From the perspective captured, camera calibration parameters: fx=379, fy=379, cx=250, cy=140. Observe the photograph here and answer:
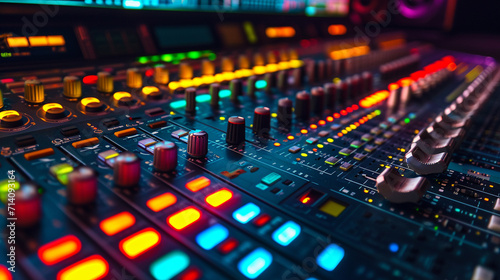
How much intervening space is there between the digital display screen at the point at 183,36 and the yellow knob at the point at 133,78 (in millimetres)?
388

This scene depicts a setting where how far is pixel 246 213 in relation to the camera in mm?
745

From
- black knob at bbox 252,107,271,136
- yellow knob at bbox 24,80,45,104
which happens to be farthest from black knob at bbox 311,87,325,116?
yellow knob at bbox 24,80,45,104

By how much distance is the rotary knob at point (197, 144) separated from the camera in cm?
93

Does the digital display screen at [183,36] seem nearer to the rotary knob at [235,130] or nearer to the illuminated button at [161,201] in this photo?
the rotary knob at [235,130]

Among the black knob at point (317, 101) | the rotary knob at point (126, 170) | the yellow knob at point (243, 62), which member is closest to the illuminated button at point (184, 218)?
→ the rotary knob at point (126, 170)

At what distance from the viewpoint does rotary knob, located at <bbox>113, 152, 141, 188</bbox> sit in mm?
756

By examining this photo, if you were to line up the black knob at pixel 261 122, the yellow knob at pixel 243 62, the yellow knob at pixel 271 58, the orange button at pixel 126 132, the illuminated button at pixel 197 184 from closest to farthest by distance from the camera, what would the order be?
the illuminated button at pixel 197 184
the orange button at pixel 126 132
the black knob at pixel 261 122
the yellow knob at pixel 243 62
the yellow knob at pixel 271 58

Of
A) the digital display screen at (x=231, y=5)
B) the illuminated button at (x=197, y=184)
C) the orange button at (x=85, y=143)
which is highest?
the digital display screen at (x=231, y=5)

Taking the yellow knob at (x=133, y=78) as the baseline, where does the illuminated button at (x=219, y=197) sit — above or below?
below

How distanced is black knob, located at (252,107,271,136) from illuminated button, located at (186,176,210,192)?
368mm

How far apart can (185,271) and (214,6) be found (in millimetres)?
1723

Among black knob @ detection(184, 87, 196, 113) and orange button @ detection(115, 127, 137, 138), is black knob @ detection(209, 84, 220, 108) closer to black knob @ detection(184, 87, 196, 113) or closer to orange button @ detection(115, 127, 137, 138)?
black knob @ detection(184, 87, 196, 113)

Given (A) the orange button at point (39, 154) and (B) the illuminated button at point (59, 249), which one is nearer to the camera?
(B) the illuminated button at point (59, 249)

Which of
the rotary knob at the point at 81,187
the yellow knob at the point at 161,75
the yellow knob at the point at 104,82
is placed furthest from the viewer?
the yellow knob at the point at 161,75
